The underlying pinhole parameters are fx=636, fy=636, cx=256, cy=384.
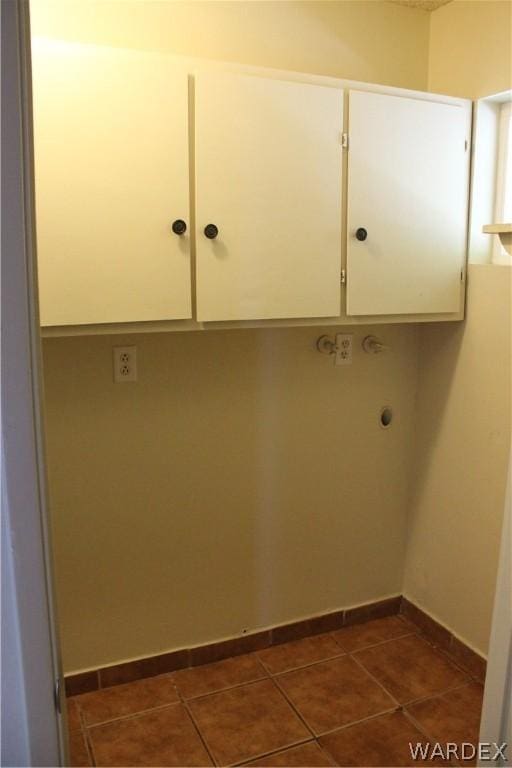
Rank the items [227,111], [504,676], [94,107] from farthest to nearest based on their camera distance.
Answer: [227,111] < [94,107] < [504,676]

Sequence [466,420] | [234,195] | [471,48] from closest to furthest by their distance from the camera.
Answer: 1. [234,195]
2. [471,48]
3. [466,420]

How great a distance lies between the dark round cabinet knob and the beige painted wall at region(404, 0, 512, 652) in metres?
1.09

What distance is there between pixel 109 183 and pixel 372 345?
1192 mm

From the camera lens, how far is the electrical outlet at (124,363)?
2.07 meters

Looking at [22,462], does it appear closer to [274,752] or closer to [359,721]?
[274,752]

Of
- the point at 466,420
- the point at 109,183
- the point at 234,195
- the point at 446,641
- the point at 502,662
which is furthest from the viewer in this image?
the point at 446,641

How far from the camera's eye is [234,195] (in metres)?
1.85

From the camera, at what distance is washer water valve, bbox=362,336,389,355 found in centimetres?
245

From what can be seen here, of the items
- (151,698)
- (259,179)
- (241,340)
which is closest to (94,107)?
(259,179)

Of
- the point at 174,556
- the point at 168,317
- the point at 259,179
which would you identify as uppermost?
the point at 259,179

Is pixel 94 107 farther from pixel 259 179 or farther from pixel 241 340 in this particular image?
pixel 241 340

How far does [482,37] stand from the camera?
7.09 ft

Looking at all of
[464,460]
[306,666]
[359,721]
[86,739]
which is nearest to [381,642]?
[306,666]

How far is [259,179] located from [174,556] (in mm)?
1327
